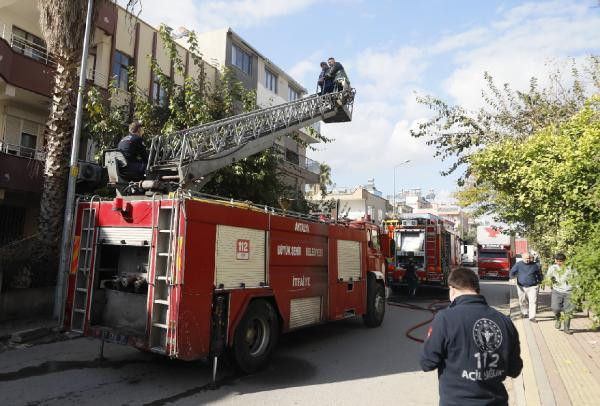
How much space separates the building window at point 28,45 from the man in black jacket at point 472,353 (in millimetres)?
15341

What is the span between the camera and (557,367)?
22.5 feet

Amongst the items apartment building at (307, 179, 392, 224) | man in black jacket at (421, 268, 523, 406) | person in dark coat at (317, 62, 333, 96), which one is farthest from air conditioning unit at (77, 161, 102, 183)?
apartment building at (307, 179, 392, 224)

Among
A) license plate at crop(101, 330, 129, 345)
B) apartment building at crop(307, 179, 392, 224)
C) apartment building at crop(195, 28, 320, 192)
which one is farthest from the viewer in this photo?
apartment building at crop(307, 179, 392, 224)

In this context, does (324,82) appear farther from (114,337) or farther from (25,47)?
(25,47)

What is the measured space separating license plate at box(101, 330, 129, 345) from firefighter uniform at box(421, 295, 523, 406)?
423 cm

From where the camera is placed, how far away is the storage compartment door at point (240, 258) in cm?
609

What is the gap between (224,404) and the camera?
5293mm

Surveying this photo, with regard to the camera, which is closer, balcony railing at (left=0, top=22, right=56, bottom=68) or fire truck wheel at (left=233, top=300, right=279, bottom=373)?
fire truck wheel at (left=233, top=300, right=279, bottom=373)

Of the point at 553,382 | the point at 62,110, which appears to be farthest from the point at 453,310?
the point at 62,110

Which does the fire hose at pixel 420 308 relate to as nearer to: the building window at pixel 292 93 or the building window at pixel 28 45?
the building window at pixel 28 45

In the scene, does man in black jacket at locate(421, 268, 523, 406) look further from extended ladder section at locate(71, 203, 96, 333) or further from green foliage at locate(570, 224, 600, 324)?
extended ladder section at locate(71, 203, 96, 333)

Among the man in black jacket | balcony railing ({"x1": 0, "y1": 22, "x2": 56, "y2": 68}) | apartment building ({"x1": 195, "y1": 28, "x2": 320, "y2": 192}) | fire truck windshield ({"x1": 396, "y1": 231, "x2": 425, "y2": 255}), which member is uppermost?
apartment building ({"x1": 195, "y1": 28, "x2": 320, "y2": 192})

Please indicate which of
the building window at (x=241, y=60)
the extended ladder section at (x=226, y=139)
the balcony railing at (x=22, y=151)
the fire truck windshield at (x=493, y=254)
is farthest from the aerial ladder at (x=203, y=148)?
the fire truck windshield at (x=493, y=254)

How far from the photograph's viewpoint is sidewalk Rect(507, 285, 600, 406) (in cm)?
550
